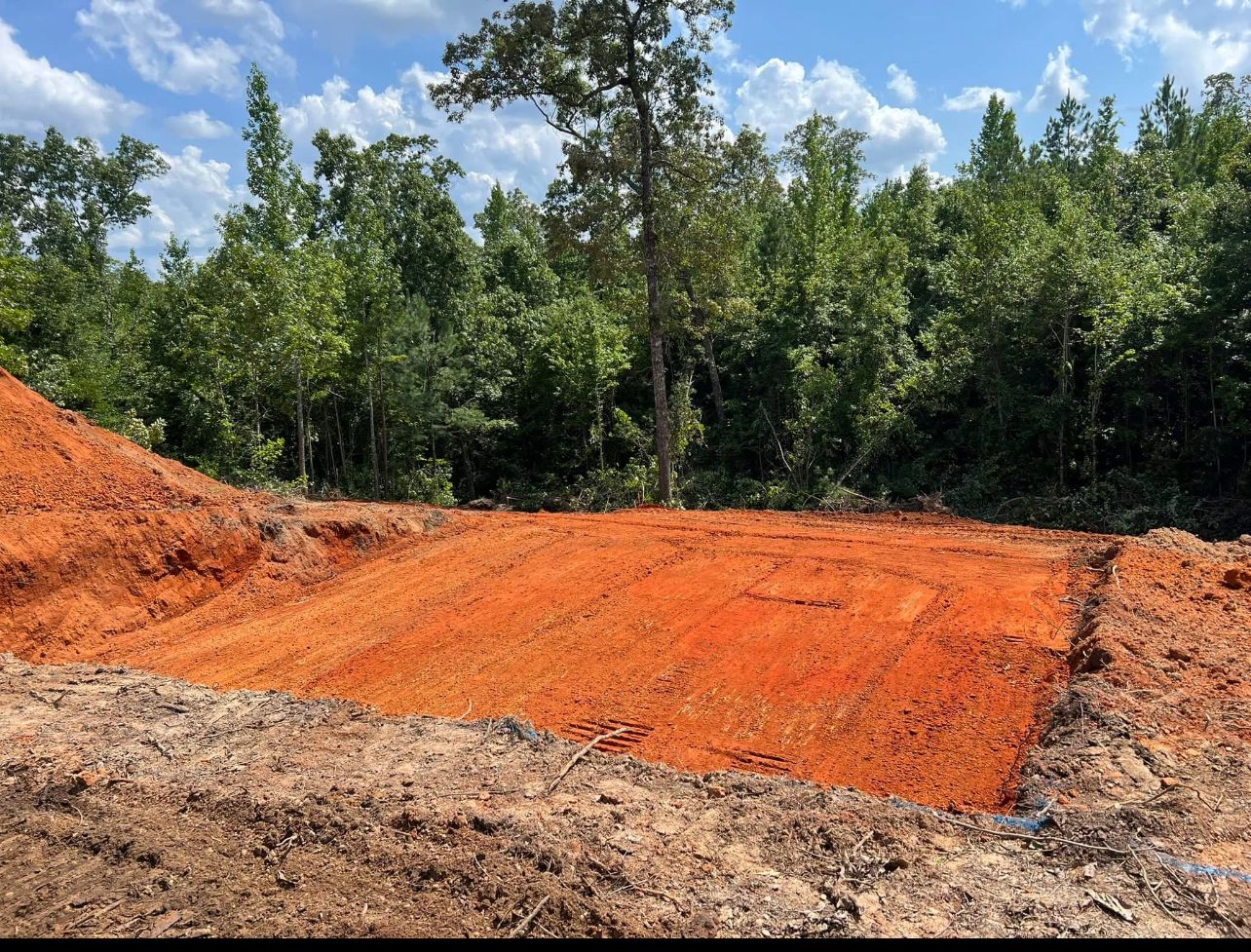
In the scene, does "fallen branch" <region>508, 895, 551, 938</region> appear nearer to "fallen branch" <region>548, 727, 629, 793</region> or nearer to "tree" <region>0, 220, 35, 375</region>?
"fallen branch" <region>548, 727, 629, 793</region>

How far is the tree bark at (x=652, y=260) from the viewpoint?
1341 centimetres

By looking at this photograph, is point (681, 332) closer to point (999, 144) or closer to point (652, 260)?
point (652, 260)

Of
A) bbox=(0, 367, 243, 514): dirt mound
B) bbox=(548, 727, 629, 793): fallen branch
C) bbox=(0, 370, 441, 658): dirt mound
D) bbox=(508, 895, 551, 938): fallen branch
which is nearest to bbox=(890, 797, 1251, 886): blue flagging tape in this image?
bbox=(548, 727, 629, 793): fallen branch

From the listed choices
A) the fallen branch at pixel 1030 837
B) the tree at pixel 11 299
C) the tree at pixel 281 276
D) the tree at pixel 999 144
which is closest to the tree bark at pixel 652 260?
the tree at pixel 281 276

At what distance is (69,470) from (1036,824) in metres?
10.1

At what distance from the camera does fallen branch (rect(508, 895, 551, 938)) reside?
8.80ft

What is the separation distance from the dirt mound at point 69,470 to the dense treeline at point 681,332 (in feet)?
16.3

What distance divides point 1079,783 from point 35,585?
28.7ft

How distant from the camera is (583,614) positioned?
7008 millimetres

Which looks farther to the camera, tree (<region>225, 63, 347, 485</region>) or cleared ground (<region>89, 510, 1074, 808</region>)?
tree (<region>225, 63, 347, 485</region>)

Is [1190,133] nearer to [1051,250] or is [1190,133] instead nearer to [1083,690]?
[1051,250]

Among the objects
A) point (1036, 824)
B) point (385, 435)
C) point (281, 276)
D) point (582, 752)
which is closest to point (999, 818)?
point (1036, 824)

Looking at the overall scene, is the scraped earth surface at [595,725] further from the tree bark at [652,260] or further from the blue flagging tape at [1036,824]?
the tree bark at [652,260]

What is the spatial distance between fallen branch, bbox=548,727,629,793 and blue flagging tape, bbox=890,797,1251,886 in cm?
175
